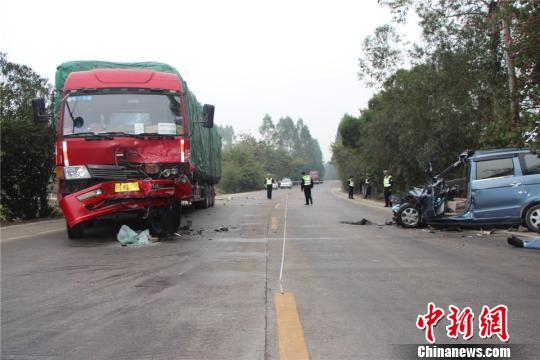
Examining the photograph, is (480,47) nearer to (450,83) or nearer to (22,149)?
(450,83)

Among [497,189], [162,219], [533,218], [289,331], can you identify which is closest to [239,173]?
[162,219]

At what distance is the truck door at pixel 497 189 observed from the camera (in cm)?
1175

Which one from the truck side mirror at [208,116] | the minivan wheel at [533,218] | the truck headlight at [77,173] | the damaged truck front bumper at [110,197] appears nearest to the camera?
the damaged truck front bumper at [110,197]

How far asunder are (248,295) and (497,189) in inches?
308

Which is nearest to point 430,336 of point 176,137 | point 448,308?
point 448,308

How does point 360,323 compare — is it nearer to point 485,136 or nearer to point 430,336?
point 430,336

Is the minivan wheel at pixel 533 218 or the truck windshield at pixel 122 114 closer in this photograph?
the truck windshield at pixel 122 114

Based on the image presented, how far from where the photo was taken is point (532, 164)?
38.8 ft

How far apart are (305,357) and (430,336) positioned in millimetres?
1152

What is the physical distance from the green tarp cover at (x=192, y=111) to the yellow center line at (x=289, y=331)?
728 centimetres

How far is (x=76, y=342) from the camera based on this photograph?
4.55m

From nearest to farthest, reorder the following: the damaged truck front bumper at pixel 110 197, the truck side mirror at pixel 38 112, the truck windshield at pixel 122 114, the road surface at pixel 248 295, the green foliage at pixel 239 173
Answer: the road surface at pixel 248 295 → the damaged truck front bumper at pixel 110 197 → the truck windshield at pixel 122 114 → the truck side mirror at pixel 38 112 → the green foliage at pixel 239 173

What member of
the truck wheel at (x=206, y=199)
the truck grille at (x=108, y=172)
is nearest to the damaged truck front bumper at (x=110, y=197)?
the truck grille at (x=108, y=172)

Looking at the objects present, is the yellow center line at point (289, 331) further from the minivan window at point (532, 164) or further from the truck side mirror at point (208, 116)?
the minivan window at point (532, 164)
